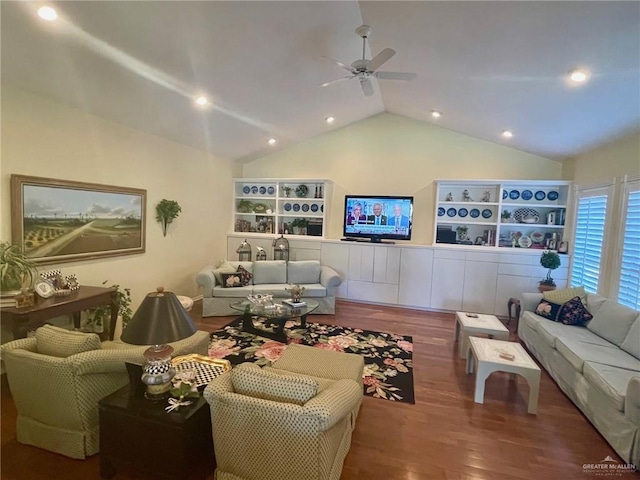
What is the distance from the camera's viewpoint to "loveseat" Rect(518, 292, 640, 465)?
2.26 meters

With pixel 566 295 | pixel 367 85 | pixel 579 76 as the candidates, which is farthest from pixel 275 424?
pixel 566 295

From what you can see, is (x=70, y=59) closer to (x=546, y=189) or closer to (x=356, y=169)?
(x=356, y=169)

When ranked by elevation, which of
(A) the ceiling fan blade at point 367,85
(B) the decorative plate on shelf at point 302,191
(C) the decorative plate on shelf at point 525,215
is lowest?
(C) the decorative plate on shelf at point 525,215

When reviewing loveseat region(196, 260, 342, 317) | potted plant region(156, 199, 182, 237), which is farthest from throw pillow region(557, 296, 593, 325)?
potted plant region(156, 199, 182, 237)

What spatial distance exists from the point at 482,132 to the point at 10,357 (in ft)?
20.1

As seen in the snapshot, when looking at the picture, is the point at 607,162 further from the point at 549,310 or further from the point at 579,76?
the point at 549,310

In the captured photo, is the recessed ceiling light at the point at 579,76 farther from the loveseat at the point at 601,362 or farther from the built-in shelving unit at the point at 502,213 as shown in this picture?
the built-in shelving unit at the point at 502,213

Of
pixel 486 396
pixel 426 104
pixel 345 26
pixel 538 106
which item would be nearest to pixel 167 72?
pixel 345 26

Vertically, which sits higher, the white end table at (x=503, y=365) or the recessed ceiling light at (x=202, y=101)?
the recessed ceiling light at (x=202, y=101)

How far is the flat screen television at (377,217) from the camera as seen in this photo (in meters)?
5.83

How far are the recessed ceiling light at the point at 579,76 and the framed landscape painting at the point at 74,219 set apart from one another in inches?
199

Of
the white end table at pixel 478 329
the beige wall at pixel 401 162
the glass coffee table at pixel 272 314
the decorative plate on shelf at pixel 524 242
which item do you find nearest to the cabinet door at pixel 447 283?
the beige wall at pixel 401 162

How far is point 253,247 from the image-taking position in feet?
21.4

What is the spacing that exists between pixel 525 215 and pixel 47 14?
21.0 feet
